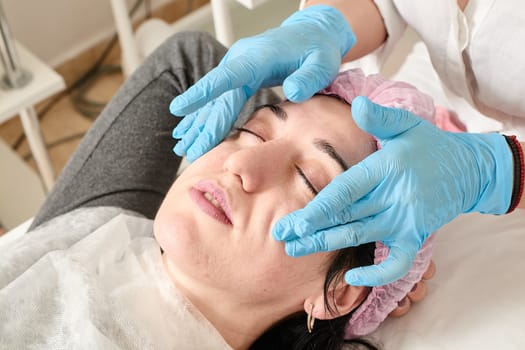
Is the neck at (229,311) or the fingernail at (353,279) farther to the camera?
the neck at (229,311)

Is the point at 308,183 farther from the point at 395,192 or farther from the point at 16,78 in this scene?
the point at 16,78

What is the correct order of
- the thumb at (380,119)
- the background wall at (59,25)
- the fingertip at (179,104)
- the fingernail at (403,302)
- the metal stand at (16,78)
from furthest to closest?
the background wall at (59,25) → the metal stand at (16,78) → the fingernail at (403,302) → the fingertip at (179,104) → the thumb at (380,119)

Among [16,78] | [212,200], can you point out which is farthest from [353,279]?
[16,78]

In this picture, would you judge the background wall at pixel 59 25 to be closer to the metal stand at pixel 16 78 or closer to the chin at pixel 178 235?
the metal stand at pixel 16 78

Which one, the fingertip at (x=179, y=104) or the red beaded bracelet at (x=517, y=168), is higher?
the fingertip at (x=179, y=104)

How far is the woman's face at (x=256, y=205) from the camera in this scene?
934 millimetres

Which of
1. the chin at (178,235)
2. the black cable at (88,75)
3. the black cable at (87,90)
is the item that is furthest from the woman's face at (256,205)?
the black cable at (88,75)

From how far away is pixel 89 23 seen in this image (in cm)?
235

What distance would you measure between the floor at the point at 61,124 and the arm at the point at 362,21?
902mm

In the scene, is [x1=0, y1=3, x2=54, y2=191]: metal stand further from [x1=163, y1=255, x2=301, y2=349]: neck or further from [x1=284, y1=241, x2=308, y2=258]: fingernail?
[x1=284, y1=241, x2=308, y2=258]: fingernail

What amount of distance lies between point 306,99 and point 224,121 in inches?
6.1

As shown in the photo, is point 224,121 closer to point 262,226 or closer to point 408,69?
point 262,226

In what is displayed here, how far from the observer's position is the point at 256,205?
3.11 feet

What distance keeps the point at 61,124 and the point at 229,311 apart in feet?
4.87
